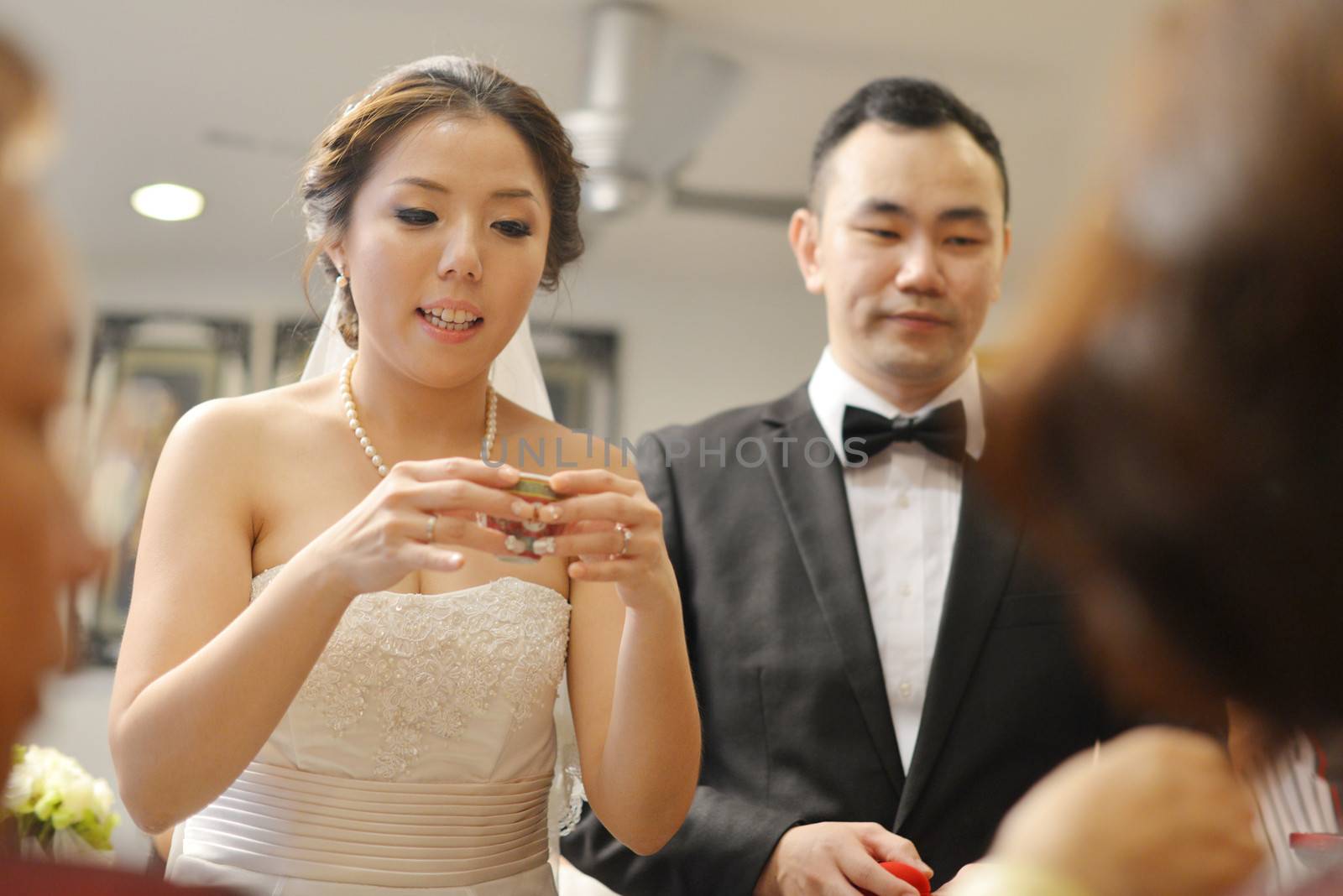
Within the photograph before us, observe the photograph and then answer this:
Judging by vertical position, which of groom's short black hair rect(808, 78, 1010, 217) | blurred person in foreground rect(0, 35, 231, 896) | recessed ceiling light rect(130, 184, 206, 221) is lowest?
blurred person in foreground rect(0, 35, 231, 896)

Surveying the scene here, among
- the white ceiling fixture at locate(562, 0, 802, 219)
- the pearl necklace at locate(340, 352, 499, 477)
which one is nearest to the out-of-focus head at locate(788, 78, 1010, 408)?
the pearl necklace at locate(340, 352, 499, 477)

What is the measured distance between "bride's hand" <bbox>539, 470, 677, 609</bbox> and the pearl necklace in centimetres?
47

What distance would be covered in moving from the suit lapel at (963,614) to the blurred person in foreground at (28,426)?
1574 millimetres

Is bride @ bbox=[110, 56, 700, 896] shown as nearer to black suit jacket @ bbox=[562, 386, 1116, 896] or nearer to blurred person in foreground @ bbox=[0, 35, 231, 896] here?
black suit jacket @ bbox=[562, 386, 1116, 896]

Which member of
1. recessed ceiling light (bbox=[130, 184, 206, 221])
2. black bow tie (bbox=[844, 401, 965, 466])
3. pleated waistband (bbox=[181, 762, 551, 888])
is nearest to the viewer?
pleated waistband (bbox=[181, 762, 551, 888])

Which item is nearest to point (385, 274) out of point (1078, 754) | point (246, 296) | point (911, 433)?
point (911, 433)

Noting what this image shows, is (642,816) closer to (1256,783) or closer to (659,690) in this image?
(659,690)

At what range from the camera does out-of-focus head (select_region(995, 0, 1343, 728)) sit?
56 centimetres

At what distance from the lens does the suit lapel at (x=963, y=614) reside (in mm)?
1986

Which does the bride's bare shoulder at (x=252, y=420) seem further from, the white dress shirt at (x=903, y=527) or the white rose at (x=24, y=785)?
the white dress shirt at (x=903, y=527)

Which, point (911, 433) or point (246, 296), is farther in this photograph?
point (246, 296)

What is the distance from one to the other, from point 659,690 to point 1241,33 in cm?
123

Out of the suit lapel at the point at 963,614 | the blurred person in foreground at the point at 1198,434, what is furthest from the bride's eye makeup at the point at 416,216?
the blurred person in foreground at the point at 1198,434

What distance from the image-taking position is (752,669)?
208 centimetres
